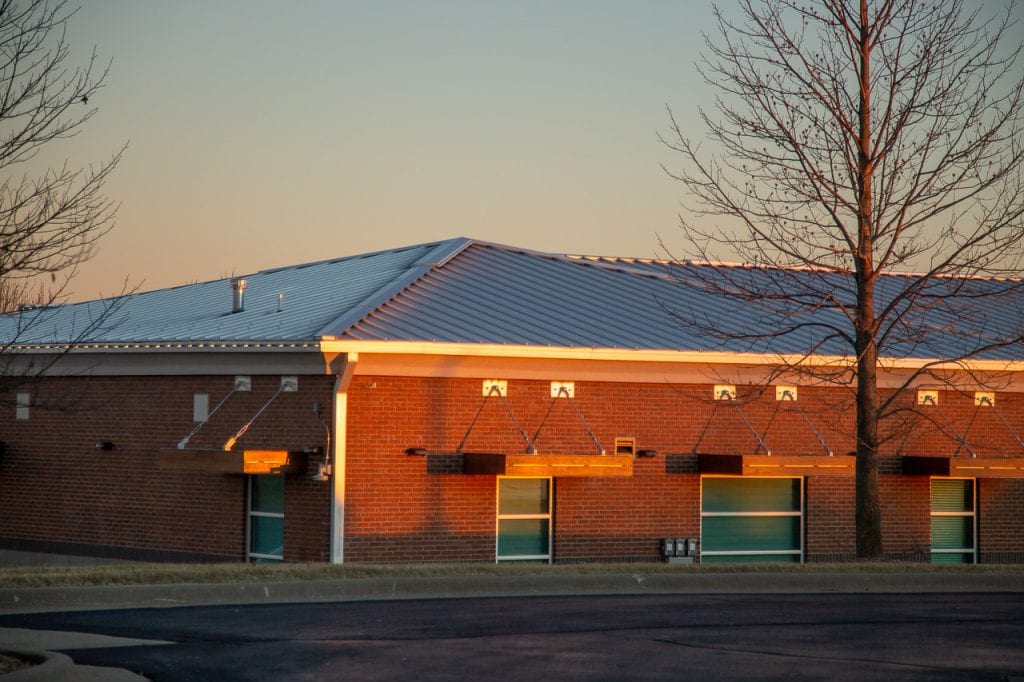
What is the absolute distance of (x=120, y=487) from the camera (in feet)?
91.2

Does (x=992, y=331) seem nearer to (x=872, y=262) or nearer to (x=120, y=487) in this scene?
(x=872, y=262)

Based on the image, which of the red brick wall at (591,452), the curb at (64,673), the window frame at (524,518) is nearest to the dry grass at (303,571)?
the red brick wall at (591,452)

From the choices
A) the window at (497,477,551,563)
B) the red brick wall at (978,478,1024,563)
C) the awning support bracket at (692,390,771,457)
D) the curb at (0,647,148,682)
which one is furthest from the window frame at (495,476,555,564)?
the curb at (0,647,148,682)

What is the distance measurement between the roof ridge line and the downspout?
59 cm

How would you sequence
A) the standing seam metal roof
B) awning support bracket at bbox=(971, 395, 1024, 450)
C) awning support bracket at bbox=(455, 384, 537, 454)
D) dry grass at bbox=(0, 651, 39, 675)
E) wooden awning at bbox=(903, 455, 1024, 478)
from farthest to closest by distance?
awning support bracket at bbox=(971, 395, 1024, 450)
wooden awning at bbox=(903, 455, 1024, 478)
the standing seam metal roof
awning support bracket at bbox=(455, 384, 537, 454)
dry grass at bbox=(0, 651, 39, 675)

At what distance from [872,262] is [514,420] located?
7029mm

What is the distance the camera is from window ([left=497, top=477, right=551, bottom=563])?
85.4 feet

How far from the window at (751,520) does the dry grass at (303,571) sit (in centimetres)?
665

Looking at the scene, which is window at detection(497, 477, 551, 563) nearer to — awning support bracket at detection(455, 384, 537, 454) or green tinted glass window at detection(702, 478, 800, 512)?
awning support bracket at detection(455, 384, 537, 454)

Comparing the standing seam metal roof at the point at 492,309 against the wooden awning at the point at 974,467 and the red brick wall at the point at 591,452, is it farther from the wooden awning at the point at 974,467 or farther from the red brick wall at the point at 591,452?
the wooden awning at the point at 974,467

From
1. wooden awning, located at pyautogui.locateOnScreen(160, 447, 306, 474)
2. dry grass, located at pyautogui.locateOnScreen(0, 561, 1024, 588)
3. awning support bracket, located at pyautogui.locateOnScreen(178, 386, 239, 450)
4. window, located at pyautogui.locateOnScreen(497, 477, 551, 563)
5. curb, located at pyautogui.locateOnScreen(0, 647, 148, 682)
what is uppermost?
awning support bracket, located at pyautogui.locateOnScreen(178, 386, 239, 450)

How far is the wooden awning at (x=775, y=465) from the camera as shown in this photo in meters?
26.5

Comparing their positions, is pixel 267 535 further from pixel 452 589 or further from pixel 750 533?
pixel 750 533

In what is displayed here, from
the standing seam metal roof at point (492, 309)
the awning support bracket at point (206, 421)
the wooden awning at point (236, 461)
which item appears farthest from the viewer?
the awning support bracket at point (206, 421)
